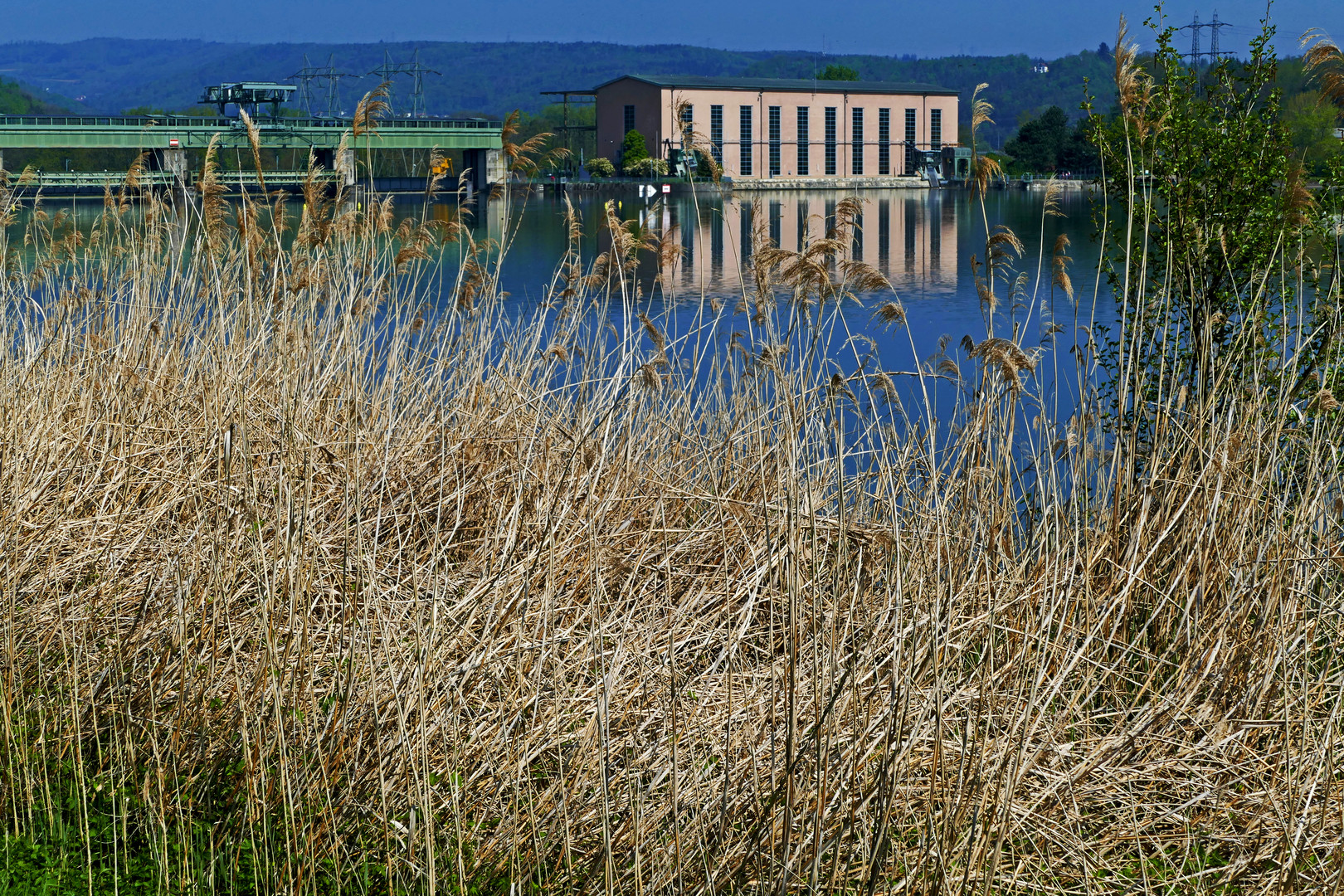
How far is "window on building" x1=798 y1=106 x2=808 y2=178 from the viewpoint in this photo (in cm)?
7412

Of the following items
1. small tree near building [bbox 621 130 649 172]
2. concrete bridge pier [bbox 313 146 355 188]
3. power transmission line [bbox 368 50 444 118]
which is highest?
small tree near building [bbox 621 130 649 172]

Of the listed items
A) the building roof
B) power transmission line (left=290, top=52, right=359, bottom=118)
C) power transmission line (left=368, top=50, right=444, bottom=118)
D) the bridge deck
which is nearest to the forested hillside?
power transmission line (left=290, top=52, right=359, bottom=118)

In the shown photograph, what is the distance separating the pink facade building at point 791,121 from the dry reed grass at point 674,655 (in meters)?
65.7

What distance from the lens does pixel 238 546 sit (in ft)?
10.7

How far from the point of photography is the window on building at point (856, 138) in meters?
75.6

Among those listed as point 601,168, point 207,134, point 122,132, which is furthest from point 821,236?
point 601,168

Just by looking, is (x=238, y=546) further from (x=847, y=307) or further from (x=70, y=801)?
(x=847, y=307)

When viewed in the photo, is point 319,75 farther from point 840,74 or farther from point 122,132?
point 840,74

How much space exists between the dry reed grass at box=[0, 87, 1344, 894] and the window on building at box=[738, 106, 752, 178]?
69.4 m

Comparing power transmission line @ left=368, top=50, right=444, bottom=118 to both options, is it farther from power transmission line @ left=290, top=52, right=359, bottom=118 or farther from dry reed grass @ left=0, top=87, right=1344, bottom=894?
dry reed grass @ left=0, top=87, right=1344, bottom=894

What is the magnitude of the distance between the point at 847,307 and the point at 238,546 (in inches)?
488

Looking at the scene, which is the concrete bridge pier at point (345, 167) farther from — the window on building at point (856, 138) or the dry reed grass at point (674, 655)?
the window on building at point (856, 138)

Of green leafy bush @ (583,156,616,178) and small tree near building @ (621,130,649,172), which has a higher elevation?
small tree near building @ (621,130,649,172)

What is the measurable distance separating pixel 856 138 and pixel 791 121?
501 cm
